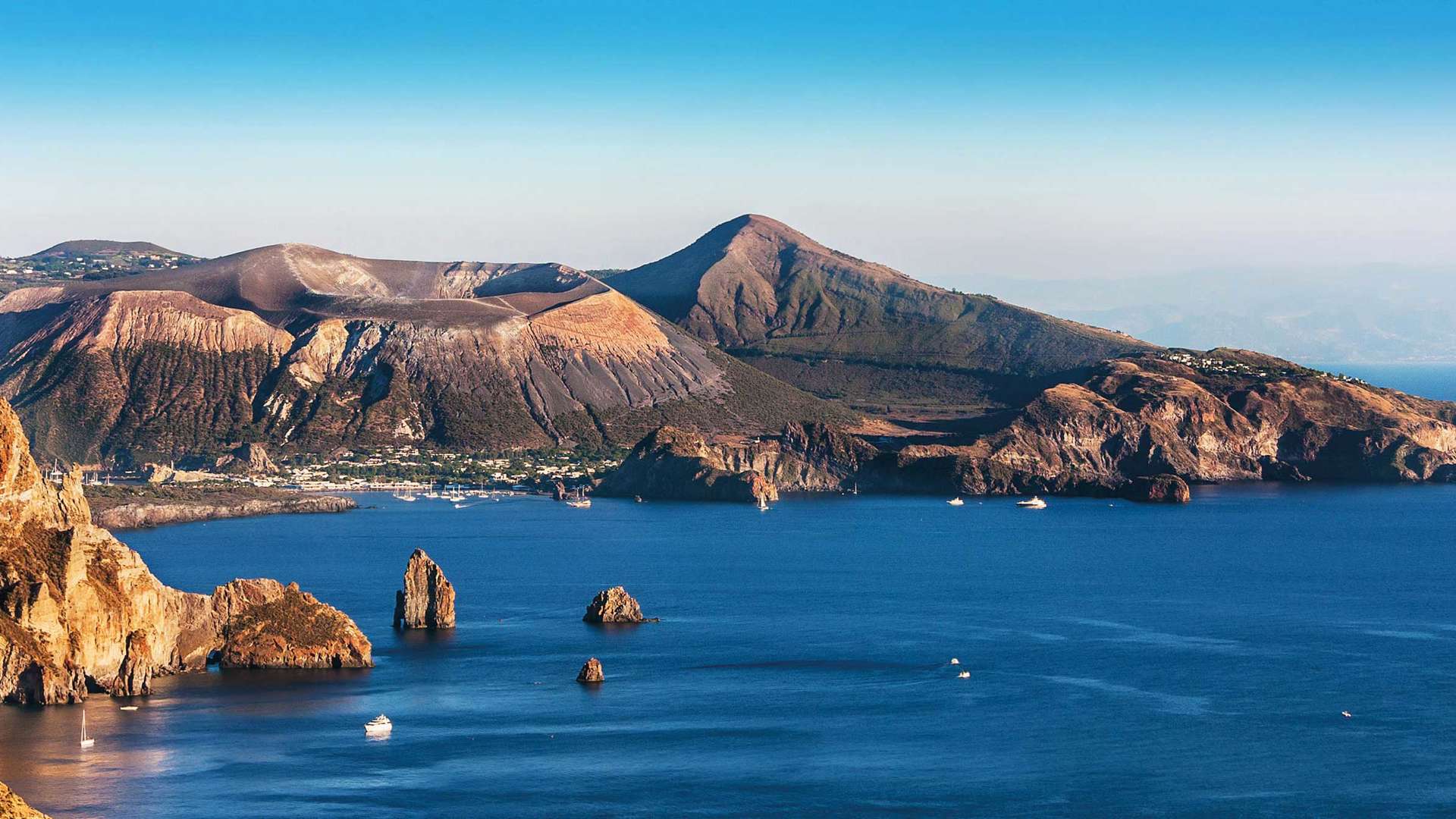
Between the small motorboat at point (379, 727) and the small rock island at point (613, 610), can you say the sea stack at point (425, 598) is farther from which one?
the small motorboat at point (379, 727)

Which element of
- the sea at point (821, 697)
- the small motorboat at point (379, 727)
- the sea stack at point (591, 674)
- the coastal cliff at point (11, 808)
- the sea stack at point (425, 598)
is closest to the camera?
the coastal cliff at point (11, 808)

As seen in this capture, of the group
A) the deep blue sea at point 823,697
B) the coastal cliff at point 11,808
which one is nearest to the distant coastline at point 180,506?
the deep blue sea at point 823,697

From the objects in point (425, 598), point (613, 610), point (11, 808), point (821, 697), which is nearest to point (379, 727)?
point (821, 697)

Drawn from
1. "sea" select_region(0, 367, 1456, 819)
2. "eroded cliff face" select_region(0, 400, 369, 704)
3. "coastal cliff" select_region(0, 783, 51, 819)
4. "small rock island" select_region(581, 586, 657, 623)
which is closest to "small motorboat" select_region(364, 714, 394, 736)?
"sea" select_region(0, 367, 1456, 819)

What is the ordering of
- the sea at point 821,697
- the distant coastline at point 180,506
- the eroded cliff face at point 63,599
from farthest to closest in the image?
the distant coastline at point 180,506, the eroded cliff face at point 63,599, the sea at point 821,697

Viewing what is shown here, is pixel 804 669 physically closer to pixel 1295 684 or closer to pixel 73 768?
pixel 1295 684

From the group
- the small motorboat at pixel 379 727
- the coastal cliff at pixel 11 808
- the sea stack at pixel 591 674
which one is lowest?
the small motorboat at pixel 379 727

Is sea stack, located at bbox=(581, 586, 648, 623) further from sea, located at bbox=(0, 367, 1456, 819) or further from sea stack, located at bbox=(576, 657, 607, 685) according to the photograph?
sea stack, located at bbox=(576, 657, 607, 685)
